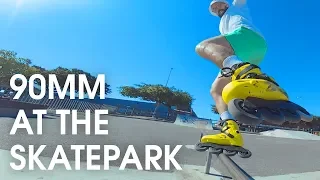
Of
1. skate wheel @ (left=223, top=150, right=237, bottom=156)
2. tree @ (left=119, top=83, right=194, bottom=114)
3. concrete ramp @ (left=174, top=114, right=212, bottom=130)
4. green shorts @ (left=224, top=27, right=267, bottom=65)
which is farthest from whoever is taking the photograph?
tree @ (left=119, top=83, right=194, bottom=114)

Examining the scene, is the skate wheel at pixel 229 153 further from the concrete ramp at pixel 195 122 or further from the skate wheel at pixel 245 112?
the concrete ramp at pixel 195 122

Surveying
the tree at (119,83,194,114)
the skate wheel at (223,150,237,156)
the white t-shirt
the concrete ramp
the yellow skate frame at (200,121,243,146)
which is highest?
the tree at (119,83,194,114)

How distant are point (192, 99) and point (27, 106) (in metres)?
38.7

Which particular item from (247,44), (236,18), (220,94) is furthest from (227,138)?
(236,18)

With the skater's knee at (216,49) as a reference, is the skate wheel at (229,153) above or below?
below

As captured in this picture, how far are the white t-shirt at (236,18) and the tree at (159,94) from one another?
4257cm

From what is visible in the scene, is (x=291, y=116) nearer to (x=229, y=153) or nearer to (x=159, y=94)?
(x=229, y=153)

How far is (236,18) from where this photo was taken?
1546mm

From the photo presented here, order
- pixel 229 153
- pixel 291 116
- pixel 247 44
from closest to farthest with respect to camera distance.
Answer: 1. pixel 291 116
2. pixel 229 153
3. pixel 247 44

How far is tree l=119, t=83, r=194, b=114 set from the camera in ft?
147

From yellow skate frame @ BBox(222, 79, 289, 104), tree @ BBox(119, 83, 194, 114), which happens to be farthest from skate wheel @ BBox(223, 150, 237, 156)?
tree @ BBox(119, 83, 194, 114)

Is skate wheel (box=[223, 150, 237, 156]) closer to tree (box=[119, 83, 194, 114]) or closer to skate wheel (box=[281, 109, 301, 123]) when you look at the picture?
skate wheel (box=[281, 109, 301, 123])

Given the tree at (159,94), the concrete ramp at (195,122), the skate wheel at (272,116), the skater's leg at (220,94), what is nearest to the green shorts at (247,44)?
the skater's leg at (220,94)

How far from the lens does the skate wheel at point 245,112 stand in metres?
1.11
